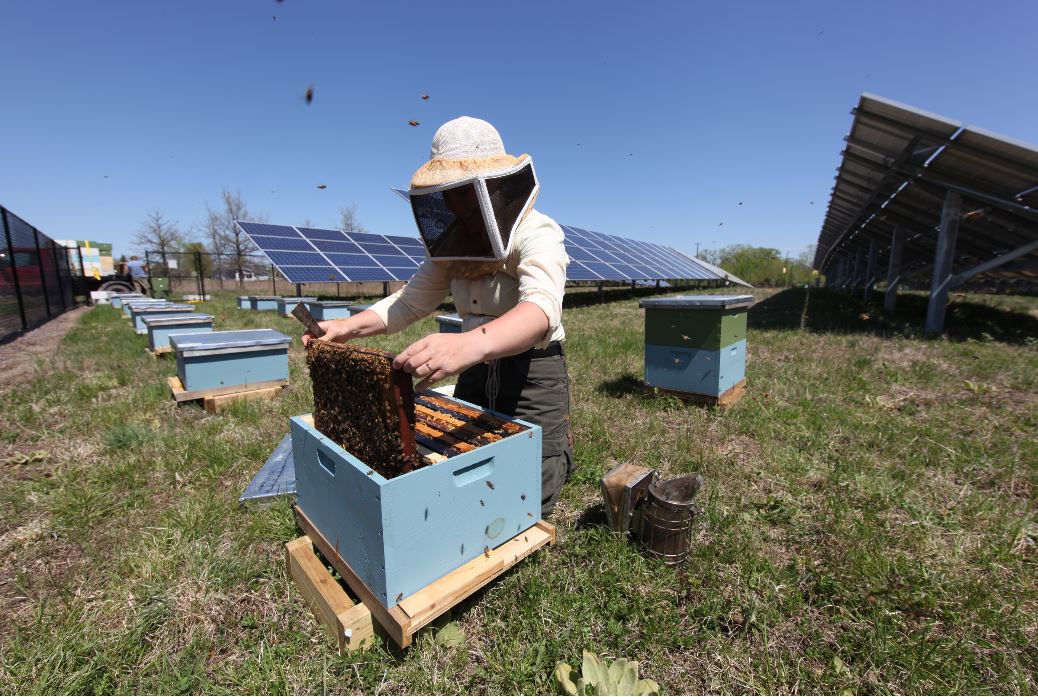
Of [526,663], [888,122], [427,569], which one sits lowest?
[526,663]

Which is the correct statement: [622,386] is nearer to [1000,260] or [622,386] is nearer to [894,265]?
[1000,260]

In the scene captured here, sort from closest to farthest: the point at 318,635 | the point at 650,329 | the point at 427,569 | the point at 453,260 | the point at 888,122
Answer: the point at 427,569 < the point at 318,635 < the point at 453,260 < the point at 650,329 < the point at 888,122

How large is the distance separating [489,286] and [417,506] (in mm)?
Answer: 964

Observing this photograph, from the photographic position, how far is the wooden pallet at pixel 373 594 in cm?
141

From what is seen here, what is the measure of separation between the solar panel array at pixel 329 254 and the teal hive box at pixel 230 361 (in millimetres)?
7745

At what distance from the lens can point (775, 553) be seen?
7.09 ft

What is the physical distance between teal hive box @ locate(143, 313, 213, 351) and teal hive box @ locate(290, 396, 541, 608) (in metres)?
5.71

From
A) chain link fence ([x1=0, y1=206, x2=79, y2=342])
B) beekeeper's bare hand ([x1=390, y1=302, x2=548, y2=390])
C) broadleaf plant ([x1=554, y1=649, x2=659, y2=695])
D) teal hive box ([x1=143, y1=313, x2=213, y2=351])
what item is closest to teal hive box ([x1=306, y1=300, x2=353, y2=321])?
teal hive box ([x1=143, y1=313, x2=213, y2=351])

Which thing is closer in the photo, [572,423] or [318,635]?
[318,635]

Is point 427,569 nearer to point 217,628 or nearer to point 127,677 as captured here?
point 217,628

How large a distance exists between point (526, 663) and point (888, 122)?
9.10m

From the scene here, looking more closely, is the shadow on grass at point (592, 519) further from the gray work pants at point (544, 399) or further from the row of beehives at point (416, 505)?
the row of beehives at point (416, 505)

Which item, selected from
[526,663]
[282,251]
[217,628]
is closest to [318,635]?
[217,628]

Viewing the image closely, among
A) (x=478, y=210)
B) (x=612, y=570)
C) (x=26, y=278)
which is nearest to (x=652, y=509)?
(x=612, y=570)
